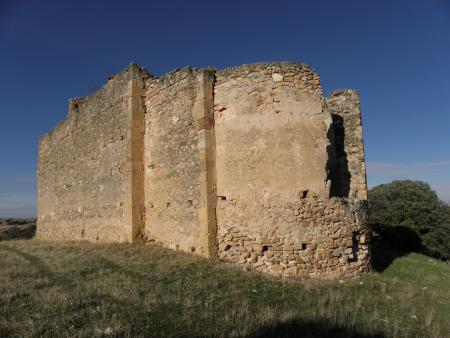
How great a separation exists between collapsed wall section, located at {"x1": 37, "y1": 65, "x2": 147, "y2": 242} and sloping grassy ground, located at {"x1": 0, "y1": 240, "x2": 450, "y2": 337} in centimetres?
275

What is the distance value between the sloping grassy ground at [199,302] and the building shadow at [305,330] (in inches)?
0.5

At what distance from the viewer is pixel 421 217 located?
18234mm

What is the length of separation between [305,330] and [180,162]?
20.3 ft

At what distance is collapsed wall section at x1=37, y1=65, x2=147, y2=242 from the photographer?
1147cm

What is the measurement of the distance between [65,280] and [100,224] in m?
5.77

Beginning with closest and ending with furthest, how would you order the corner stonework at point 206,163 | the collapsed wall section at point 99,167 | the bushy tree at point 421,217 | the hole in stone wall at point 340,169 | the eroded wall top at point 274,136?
the eroded wall top at point 274,136 < the corner stonework at point 206,163 < the hole in stone wall at point 340,169 < the collapsed wall section at point 99,167 < the bushy tree at point 421,217

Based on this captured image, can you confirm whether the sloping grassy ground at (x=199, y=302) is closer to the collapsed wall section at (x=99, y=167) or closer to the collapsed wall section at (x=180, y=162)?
the collapsed wall section at (x=180, y=162)

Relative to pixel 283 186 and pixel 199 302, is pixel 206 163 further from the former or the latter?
pixel 199 302

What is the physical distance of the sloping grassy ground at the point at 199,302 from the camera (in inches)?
187

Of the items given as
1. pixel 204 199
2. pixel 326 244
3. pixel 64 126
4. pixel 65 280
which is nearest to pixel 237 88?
pixel 204 199

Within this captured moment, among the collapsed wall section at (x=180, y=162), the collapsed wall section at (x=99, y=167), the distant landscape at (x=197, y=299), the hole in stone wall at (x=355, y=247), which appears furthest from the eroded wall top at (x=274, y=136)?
the collapsed wall section at (x=99, y=167)

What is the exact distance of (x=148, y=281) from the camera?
23.4ft

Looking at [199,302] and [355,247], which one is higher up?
[355,247]

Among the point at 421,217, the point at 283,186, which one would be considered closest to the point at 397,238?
the point at 421,217
